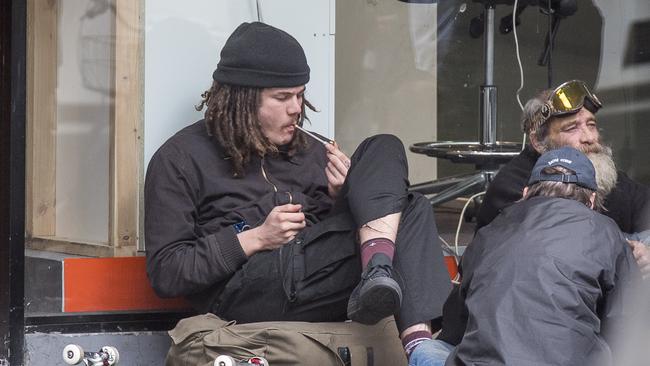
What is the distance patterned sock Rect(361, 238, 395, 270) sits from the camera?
3656 mm

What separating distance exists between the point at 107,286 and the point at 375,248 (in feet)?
3.89

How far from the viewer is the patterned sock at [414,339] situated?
12.1 ft

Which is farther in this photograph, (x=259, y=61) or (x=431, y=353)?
(x=259, y=61)

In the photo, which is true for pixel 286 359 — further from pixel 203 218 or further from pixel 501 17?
pixel 501 17

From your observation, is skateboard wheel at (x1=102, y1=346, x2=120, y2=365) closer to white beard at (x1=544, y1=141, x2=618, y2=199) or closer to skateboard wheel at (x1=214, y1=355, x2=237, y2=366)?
skateboard wheel at (x1=214, y1=355, x2=237, y2=366)

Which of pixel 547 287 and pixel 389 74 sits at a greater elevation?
pixel 389 74

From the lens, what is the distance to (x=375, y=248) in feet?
12.0

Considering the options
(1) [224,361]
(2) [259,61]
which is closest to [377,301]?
(1) [224,361]

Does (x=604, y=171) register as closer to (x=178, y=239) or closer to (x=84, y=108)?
(x=178, y=239)

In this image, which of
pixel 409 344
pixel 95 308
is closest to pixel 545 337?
pixel 409 344

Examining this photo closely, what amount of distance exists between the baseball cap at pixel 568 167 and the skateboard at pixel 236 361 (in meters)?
0.99

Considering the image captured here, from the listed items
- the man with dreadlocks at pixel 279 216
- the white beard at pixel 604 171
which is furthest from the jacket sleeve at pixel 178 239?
the white beard at pixel 604 171

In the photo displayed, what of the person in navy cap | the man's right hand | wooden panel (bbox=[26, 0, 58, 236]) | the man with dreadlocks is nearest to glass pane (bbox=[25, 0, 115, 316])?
wooden panel (bbox=[26, 0, 58, 236])

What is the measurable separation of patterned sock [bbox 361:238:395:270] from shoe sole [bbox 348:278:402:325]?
0.51ft
